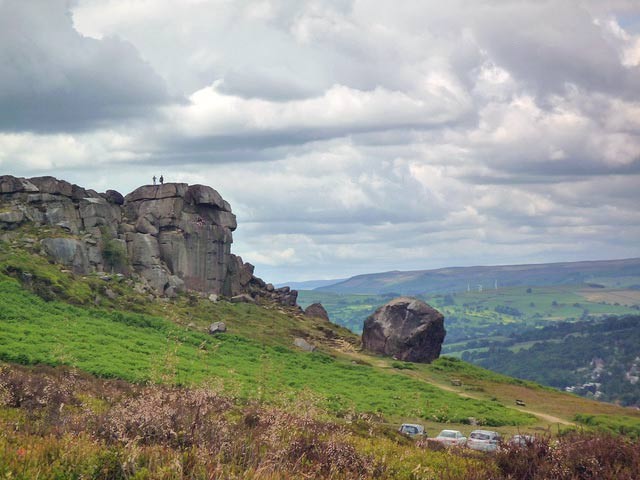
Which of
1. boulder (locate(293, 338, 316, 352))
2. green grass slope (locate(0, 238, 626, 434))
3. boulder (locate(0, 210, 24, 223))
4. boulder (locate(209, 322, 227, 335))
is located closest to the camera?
green grass slope (locate(0, 238, 626, 434))

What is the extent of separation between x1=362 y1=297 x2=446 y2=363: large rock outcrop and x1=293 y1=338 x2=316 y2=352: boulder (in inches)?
413

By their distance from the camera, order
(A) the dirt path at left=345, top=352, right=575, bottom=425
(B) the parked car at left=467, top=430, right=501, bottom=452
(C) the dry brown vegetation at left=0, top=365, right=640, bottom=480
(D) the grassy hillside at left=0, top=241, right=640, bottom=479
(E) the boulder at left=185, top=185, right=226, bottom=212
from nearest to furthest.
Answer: (C) the dry brown vegetation at left=0, top=365, right=640, bottom=480
(D) the grassy hillside at left=0, top=241, right=640, bottom=479
(B) the parked car at left=467, top=430, right=501, bottom=452
(A) the dirt path at left=345, top=352, right=575, bottom=425
(E) the boulder at left=185, top=185, right=226, bottom=212

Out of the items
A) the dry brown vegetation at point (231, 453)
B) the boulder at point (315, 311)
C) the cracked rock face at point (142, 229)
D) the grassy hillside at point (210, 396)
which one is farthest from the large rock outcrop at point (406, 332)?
the dry brown vegetation at point (231, 453)

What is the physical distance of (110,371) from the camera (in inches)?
1618

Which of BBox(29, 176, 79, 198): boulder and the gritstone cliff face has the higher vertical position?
BBox(29, 176, 79, 198): boulder

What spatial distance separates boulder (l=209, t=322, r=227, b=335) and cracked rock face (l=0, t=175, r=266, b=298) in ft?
37.1

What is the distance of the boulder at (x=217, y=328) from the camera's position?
69.2 m

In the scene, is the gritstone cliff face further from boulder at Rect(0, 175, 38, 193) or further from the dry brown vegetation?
the dry brown vegetation

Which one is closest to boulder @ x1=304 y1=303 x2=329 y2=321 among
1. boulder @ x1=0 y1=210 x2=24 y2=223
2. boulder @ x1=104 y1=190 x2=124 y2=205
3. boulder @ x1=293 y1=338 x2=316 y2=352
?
boulder @ x1=293 y1=338 x2=316 y2=352

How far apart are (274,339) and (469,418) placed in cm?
2984

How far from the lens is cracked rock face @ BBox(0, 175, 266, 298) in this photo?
7581 centimetres

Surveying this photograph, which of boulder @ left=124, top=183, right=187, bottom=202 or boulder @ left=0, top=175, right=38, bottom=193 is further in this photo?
boulder @ left=124, top=183, right=187, bottom=202

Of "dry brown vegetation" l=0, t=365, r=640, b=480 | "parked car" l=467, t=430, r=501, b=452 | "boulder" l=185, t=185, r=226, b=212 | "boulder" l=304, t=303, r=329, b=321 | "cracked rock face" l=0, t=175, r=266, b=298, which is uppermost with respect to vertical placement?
"boulder" l=185, t=185, r=226, b=212

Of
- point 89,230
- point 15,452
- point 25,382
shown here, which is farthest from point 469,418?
point 89,230
